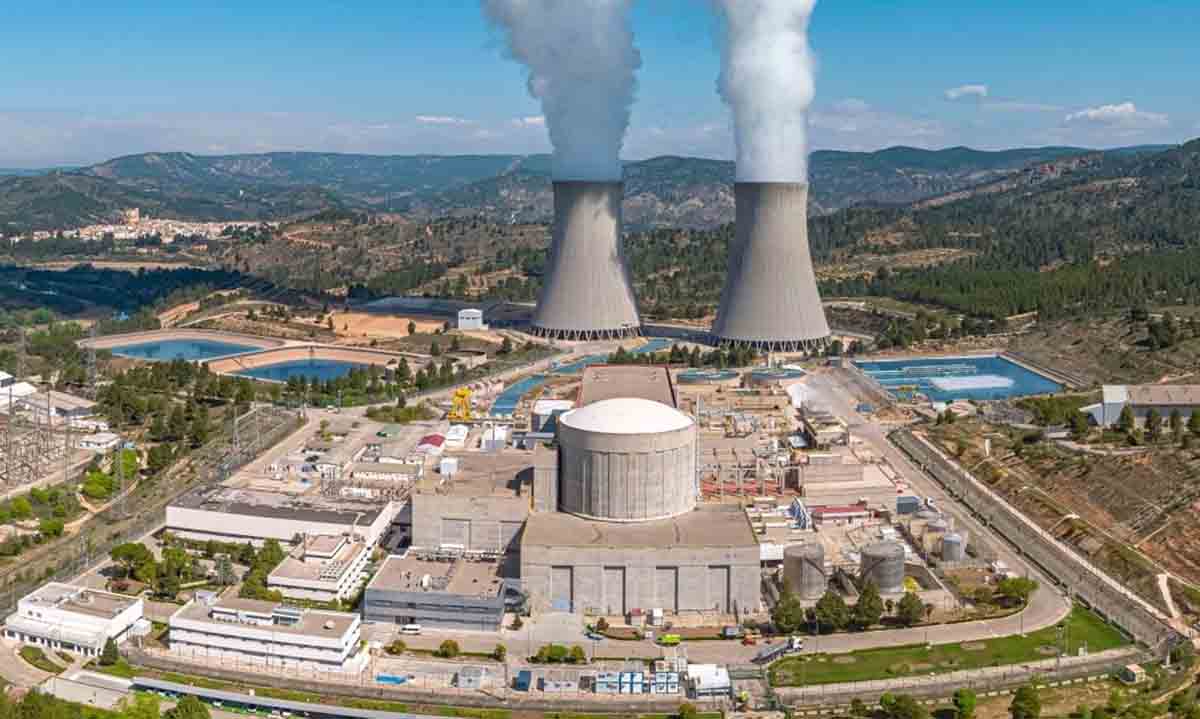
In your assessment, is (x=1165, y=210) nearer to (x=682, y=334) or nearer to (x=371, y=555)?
(x=682, y=334)

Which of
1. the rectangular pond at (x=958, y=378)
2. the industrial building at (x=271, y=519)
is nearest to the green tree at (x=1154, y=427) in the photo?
the rectangular pond at (x=958, y=378)

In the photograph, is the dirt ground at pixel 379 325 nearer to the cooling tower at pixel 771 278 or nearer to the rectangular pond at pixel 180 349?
the rectangular pond at pixel 180 349

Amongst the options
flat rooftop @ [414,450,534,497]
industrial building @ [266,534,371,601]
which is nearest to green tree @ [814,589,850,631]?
flat rooftop @ [414,450,534,497]

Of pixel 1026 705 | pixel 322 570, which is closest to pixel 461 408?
pixel 322 570

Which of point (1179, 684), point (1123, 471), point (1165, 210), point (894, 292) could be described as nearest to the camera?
point (1179, 684)

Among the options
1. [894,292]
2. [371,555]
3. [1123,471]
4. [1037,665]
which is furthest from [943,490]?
[894,292]

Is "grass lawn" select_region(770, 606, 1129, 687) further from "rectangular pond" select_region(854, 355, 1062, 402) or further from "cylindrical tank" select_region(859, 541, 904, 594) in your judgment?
"rectangular pond" select_region(854, 355, 1062, 402)
